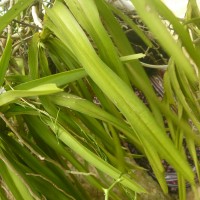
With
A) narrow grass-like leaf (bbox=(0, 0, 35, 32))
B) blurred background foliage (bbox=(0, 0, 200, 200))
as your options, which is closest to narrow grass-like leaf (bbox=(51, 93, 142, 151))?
blurred background foliage (bbox=(0, 0, 200, 200))

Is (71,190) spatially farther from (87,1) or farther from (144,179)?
(144,179)

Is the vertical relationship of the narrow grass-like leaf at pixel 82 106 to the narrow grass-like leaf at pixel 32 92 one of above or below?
below

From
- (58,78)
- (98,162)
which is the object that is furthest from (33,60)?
(98,162)

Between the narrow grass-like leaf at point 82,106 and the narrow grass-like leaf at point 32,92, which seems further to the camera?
Answer: the narrow grass-like leaf at point 82,106

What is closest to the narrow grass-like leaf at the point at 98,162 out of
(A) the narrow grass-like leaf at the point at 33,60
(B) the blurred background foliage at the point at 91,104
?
(B) the blurred background foliage at the point at 91,104

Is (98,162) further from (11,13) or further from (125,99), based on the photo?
(11,13)

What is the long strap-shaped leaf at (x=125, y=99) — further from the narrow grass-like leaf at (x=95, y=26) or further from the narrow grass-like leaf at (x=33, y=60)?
the narrow grass-like leaf at (x=33, y=60)

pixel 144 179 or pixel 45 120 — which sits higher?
pixel 45 120

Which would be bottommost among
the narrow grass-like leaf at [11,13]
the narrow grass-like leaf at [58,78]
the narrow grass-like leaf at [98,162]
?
the narrow grass-like leaf at [98,162]

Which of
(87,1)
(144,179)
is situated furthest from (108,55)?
(144,179)
